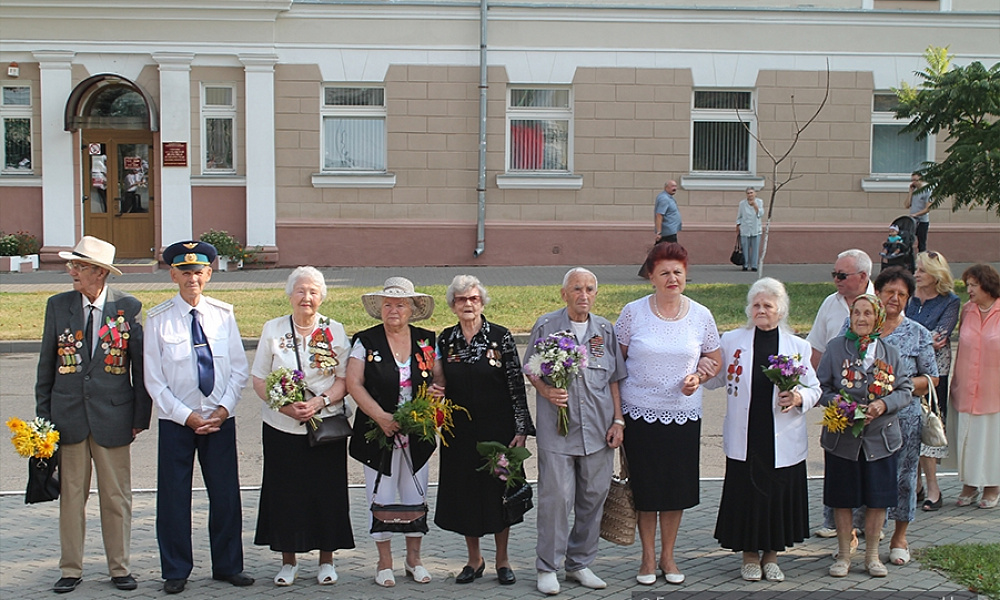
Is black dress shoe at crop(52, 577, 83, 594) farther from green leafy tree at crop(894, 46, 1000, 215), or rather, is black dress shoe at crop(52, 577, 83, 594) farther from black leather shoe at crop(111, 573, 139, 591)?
green leafy tree at crop(894, 46, 1000, 215)

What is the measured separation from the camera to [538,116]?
2152 cm

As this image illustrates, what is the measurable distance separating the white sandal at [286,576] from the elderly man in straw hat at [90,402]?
0.77 metres

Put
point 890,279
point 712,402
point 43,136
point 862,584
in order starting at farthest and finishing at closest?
point 43,136 < point 712,402 < point 890,279 < point 862,584

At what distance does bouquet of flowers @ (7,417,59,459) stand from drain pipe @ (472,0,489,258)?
15721 mm

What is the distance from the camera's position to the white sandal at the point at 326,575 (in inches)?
234

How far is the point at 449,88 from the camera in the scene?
69.4 feet

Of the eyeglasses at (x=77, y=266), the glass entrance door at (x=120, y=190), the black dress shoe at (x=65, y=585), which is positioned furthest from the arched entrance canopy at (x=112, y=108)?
the black dress shoe at (x=65, y=585)

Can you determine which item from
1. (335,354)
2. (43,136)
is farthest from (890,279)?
(43,136)

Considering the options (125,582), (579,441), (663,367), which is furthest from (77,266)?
(663,367)

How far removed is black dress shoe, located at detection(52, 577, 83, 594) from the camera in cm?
579

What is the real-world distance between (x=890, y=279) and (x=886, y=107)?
16.9m

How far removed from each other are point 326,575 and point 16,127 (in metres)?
18.2

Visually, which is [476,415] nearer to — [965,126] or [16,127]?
[965,126]

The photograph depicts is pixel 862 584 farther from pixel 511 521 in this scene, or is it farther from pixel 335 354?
pixel 335 354
